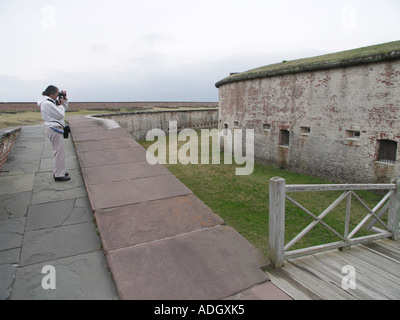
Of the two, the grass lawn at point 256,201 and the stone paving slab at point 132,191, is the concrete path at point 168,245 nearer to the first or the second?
the stone paving slab at point 132,191

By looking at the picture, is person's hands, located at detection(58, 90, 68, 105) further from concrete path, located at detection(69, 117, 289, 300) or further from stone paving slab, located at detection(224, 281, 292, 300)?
stone paving slab, located at detection(224, 281, 292, 300)

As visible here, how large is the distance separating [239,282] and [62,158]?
12.0ft

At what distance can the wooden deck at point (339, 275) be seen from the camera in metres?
2.57

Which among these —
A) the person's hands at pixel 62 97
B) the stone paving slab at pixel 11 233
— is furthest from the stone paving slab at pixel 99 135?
the stone paving slab at pixel 11 233

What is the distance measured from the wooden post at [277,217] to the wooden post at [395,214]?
295 cm

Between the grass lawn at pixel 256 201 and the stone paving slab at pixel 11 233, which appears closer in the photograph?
the stone paving slab at pixel 11 233

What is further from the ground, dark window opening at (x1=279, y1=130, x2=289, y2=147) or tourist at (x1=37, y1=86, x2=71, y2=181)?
tourist at (x1=37, y1=86, x2=71, y2=181)

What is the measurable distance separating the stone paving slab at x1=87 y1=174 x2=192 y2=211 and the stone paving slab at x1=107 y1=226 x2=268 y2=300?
107cm

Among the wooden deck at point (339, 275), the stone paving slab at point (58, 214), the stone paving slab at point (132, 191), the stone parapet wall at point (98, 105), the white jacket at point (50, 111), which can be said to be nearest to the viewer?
the wooden deck at point (339, 275)

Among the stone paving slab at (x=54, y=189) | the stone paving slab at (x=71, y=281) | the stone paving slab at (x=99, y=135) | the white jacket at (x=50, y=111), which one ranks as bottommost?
the stone paving slab at (x=71, y=281)

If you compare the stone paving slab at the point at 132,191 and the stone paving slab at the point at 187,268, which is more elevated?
the stone paving slab at the point at 132,191

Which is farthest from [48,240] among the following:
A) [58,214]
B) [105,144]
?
[105,144]

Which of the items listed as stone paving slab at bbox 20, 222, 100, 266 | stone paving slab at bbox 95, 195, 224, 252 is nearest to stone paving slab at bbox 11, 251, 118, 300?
stone paving slab at bbox 20, 222, 100, 266

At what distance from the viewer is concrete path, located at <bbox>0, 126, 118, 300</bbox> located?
2203 mm
